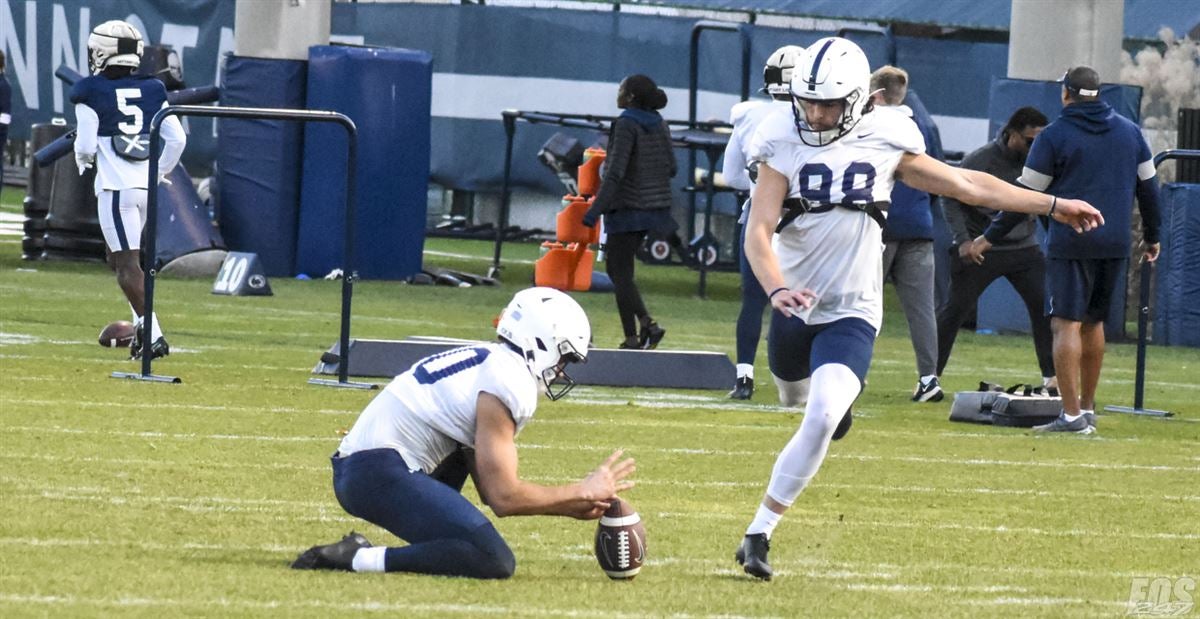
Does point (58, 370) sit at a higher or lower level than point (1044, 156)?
lower

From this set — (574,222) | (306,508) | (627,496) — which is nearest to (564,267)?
(574,222)

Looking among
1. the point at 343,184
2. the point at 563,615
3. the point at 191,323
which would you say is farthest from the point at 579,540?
the point at 343,184

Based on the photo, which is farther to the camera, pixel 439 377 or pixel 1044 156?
pixel 1044 156

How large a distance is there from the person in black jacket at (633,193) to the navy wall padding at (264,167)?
635 centimetres

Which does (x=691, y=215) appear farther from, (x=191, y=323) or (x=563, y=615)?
(x=563, y=615)

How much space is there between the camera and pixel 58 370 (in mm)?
12555

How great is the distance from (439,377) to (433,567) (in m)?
0.57

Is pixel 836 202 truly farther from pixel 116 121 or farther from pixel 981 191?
pixel 116 121

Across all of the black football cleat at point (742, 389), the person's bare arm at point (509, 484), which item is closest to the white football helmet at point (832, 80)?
the person's bare arm at point (509, 484)

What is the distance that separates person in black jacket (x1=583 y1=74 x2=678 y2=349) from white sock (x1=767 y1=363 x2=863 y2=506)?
297 inches

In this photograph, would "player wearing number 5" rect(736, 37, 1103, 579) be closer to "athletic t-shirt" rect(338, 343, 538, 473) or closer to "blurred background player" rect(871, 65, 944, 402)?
"athletic t-shirt" rect(338, 343, 538, 473)

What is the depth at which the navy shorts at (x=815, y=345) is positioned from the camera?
728cm

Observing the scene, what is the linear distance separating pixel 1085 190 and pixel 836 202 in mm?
4322

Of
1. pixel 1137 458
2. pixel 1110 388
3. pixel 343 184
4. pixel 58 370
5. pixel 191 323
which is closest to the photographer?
pixel 1137 458
